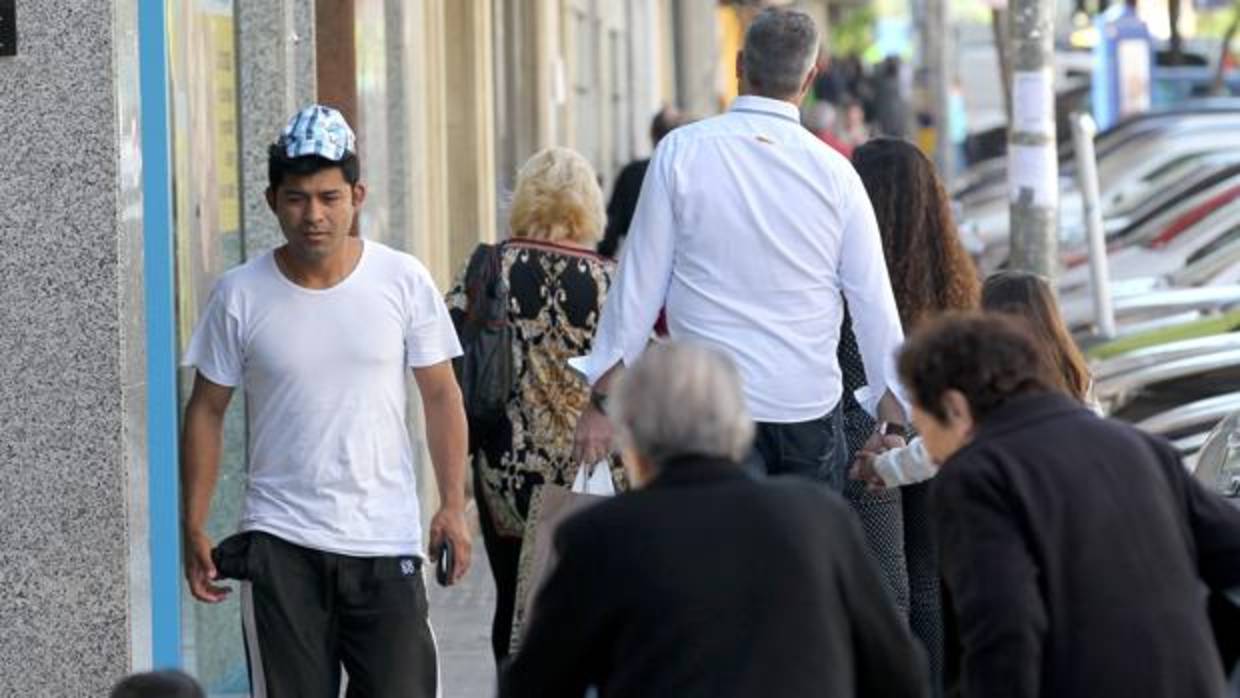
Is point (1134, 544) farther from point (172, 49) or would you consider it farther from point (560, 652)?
point (172, 49)

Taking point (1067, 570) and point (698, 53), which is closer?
point (1067, 570)

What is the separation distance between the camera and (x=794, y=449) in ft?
23.2

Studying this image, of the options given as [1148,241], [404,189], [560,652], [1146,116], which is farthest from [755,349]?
[1146,116]

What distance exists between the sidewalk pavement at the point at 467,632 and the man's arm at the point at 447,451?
8.44ft

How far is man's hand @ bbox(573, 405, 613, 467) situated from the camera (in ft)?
23.1

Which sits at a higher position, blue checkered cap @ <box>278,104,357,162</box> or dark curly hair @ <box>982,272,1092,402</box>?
blue checkered cap @ <box>278,104,357,162</box>

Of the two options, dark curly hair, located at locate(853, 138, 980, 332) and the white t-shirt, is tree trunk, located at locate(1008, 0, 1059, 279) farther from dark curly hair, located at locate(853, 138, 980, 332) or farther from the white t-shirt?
the white t-shirt

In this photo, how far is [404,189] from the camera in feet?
39.3

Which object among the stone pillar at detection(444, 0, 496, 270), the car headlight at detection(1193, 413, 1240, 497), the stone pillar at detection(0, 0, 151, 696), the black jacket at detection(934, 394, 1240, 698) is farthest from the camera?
the stone pillar at detection(444, 0, 496, 270)

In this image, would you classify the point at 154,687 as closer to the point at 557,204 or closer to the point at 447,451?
the point at 447,451

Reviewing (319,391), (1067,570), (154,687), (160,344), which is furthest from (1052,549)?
(160,344)

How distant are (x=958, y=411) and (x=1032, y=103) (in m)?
9.10

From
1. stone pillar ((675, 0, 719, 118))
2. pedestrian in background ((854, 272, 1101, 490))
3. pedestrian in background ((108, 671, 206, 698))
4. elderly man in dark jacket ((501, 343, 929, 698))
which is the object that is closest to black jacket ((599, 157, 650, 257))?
pedestrian in background ((854, 272, 1101, 490))

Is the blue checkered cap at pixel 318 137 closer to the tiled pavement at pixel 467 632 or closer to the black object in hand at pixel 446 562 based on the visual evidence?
the black object in hand at pixel 446 562
